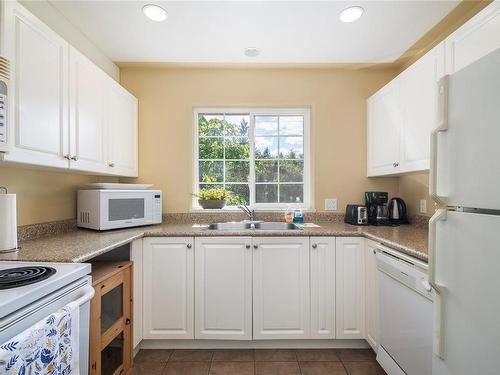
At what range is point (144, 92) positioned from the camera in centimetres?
261

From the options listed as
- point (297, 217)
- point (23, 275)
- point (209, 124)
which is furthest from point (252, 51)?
point (23, 275)

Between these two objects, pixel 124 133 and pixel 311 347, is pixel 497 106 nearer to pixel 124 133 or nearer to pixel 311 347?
pixel 311 347

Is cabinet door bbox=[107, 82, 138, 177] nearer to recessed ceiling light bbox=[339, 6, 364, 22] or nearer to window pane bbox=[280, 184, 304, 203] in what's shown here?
window pane bbox=[280, 184, 304, 203]

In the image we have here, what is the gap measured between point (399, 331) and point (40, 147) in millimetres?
2274

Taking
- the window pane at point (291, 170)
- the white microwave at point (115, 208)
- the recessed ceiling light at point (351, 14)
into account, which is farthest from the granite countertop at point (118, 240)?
the recessed ceiling light at point (351, 14)

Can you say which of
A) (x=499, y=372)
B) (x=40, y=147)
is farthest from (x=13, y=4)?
(x=499, y=372)

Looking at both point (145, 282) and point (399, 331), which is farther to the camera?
point (145, 282)

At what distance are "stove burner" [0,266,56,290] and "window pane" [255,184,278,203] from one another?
1.89 meters

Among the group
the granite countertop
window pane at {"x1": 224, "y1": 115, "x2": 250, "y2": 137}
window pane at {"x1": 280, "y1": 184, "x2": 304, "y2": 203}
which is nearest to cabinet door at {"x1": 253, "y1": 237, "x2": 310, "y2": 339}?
the granite countertop

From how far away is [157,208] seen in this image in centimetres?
233

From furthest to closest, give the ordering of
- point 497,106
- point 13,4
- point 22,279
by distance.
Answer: point 13,4, point 22,279, point 497,106

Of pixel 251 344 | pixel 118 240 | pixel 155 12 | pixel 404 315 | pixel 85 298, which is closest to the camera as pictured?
pixel 85 298

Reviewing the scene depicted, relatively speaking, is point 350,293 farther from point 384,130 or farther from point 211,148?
point 211,148

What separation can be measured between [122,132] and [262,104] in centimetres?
135
